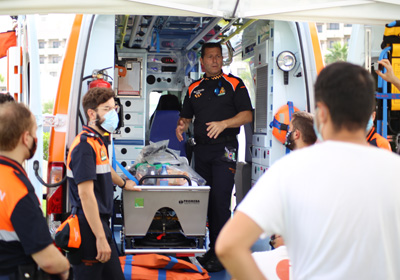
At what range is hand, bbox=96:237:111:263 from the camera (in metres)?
3.52

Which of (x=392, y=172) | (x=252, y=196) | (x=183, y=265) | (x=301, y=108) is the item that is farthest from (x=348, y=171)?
(x=301, y=108)

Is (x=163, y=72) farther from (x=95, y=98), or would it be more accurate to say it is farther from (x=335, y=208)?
(x=335, y=208)

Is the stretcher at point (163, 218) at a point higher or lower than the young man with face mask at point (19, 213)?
lower

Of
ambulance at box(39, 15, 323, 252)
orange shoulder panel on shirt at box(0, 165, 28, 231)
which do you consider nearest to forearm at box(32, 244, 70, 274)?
orange shoulder panel on shirt at box(0, 165, 28, 231)

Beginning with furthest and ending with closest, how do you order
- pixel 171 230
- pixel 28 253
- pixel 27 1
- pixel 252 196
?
pixel 171 230, pixel 27 1, pixel 28 253, pixel 252 196

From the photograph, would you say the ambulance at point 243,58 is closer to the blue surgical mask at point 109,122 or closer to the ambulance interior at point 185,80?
the ambulance interior at point 185,80

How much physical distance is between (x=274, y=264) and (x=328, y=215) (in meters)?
1.84

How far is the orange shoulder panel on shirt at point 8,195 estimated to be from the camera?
2.35 meters

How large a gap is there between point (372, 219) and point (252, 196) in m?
0.38

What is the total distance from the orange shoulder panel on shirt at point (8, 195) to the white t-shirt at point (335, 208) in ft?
3.75

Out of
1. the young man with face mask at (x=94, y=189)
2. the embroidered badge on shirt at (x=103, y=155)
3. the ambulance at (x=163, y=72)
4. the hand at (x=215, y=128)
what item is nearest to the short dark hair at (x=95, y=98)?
the young man with face mask at (x=94, y=189)

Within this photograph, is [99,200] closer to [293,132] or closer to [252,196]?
[293,132]

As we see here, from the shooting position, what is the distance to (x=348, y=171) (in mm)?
1709

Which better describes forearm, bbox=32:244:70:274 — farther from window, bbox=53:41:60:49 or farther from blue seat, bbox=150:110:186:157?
window, bbox=53:41:60:49
